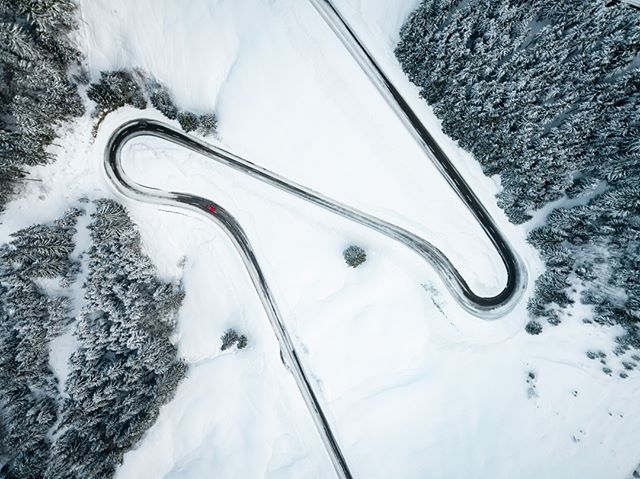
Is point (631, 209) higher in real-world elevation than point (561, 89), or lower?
lower

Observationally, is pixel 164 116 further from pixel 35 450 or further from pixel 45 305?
pixel 35 450

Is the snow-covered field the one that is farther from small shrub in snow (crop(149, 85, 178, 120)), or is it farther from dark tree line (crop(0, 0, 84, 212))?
dark tree line (crop(0, 0, 84, 212))

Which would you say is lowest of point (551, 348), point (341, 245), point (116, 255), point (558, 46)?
point (551, 348)

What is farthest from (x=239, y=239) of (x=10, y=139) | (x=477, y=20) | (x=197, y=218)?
(x=477, y=20)

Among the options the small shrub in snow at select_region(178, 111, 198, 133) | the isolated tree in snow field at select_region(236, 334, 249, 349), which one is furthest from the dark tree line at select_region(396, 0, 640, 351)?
the isolated tree in snow field at select_region(236, 334, 249, 349)

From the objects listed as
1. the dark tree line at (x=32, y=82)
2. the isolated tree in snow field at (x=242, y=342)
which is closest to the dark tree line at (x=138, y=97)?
the dark tree line at (x=32, y=82)

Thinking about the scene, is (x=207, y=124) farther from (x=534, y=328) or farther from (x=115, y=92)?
(x=534, y=328)

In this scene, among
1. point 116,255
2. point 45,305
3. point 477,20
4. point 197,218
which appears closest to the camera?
point 477,20
